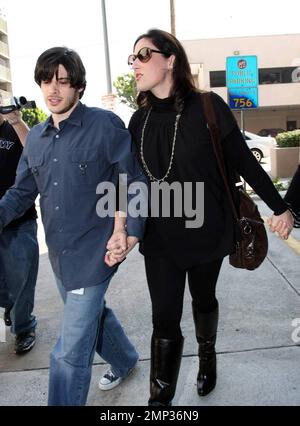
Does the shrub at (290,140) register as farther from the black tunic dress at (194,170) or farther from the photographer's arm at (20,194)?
the photographer's arm at (20,194)

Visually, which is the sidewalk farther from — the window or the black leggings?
the window

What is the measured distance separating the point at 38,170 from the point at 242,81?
316 inches

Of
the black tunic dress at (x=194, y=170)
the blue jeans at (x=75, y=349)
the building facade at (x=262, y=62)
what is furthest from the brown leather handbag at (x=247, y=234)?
the building facade at (x=262, y=62)

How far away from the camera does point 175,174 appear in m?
2.28

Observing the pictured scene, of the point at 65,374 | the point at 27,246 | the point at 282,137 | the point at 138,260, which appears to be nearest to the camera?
the point at 65,374

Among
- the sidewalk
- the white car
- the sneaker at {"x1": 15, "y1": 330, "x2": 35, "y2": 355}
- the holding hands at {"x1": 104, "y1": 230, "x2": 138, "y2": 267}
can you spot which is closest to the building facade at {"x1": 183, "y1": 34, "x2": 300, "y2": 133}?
the white car

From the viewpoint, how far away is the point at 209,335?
265 centimetres

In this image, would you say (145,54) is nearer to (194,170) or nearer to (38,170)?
(194,170)

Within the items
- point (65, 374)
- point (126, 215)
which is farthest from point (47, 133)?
point (65, 374)

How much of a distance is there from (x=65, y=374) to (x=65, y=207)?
0.71 metres

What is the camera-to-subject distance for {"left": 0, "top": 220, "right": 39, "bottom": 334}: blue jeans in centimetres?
333

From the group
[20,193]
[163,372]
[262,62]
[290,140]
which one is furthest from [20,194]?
[262,62]

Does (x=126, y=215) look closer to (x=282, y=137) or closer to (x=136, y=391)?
(x=136, y=391)

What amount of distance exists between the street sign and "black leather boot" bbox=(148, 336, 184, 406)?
7780 millimetres
